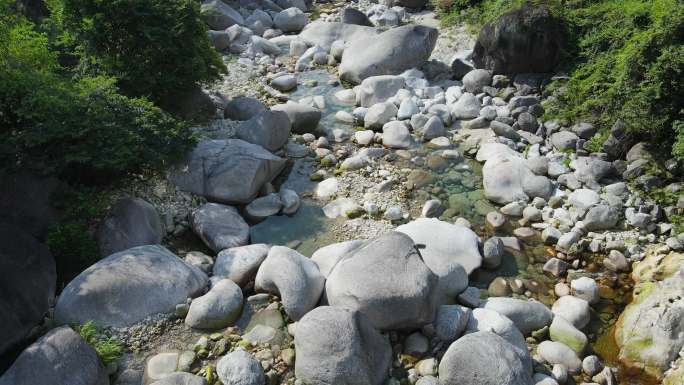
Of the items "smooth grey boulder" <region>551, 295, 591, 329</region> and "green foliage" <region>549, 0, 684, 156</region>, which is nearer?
"smooth grey boulder" <region>551, 295, 591, 329</region>

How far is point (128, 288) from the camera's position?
781 cm

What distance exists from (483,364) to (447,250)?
271 centimetres

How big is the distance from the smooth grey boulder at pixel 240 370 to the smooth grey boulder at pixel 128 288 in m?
1.39

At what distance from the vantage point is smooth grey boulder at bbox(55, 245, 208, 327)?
7.56 metres

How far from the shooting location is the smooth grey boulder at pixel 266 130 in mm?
11945

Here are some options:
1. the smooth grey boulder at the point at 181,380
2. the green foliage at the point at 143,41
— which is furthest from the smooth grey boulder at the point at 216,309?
the green foliage at the point at 143,41

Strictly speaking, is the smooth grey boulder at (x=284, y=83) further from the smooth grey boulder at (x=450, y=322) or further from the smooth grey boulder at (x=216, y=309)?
the smooth grey boulder at (x=450, y=322)

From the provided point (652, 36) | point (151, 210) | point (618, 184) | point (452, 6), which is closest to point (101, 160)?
point (151, 210)

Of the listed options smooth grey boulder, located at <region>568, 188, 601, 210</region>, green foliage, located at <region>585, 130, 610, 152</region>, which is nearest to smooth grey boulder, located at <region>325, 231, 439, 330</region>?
smooth grey boulder, located at <region>568, 188, 601, 210</region>

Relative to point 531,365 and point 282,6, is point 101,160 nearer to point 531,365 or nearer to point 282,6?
point 531,365

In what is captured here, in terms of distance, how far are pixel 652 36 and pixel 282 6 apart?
1304 centimetres

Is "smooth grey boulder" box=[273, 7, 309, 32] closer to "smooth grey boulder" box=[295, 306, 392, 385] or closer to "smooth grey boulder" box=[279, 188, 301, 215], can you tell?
"smooth grey boulder" box=[279, 188, 301, 215]

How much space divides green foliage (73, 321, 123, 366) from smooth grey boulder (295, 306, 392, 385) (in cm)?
219

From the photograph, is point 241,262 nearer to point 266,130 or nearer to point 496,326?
point 496,326
